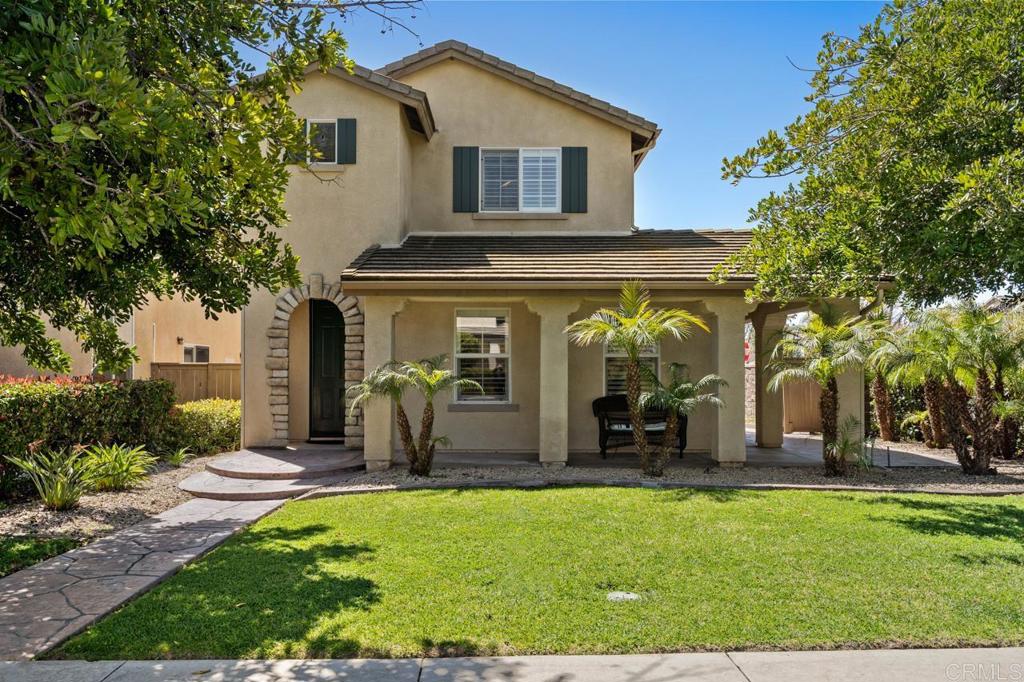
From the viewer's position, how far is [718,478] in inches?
Result: 423

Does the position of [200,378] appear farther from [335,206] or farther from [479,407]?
[479,407]

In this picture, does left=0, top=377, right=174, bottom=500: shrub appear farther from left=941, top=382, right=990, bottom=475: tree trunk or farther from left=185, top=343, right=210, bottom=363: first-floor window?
left=941, top=382, right=990, bottom=475: tree trunk

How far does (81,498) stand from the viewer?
9578 mm

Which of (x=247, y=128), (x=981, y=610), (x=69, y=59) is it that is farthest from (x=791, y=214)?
(x=69, y=59)

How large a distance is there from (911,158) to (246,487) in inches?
377

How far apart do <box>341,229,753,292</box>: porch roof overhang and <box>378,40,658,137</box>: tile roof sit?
2.39m

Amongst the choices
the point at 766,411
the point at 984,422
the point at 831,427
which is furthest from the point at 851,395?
the point at 766,411

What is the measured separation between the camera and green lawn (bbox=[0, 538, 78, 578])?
6.65 metres

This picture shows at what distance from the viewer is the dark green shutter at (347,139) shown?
1335 centimetres

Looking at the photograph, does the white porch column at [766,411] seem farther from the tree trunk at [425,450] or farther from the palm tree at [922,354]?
the tree trunk at [425,450]

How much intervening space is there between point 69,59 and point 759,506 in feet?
27.4

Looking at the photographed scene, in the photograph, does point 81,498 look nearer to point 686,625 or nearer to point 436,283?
point 436,283

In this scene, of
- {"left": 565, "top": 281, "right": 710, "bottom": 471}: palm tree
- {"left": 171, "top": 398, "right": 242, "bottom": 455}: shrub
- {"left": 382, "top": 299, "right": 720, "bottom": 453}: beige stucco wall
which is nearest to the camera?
{"left": 565, "top": 281, "right": 710, "bottom": 471}: palm tree

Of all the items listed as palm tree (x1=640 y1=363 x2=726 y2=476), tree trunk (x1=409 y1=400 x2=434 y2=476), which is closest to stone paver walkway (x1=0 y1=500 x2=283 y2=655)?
tree trunk (x1=409 y1=400 x2=434 y2=476)
